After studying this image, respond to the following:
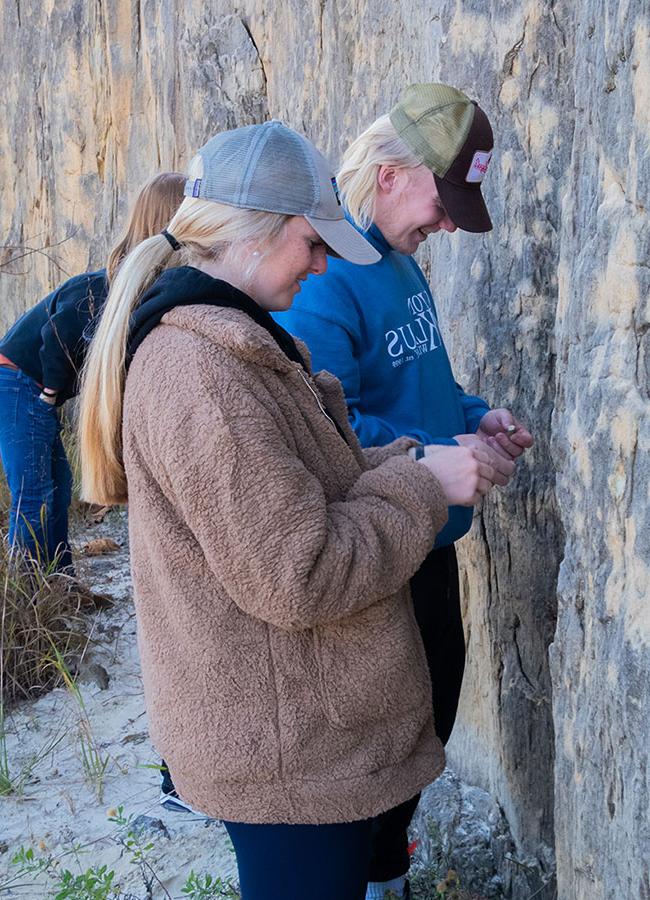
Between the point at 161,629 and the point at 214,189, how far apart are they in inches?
28.2

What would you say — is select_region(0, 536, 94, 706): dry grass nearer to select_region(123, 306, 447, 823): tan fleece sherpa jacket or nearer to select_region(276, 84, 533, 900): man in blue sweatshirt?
select_region(276, 84, 533, 900): man in blue sweatshirt

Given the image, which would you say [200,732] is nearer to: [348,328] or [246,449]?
[246,449]

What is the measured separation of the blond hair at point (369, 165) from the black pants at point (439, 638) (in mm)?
805

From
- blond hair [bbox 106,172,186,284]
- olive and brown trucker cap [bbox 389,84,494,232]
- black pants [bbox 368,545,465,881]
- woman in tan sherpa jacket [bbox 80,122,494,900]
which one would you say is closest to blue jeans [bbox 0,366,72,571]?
blond hair [bbox 106,172,186,284]

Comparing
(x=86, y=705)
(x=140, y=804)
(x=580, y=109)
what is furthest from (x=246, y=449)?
(x=86, y=705)

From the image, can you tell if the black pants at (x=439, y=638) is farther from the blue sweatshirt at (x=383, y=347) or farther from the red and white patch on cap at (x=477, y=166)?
the red and white patch on cap at (x=477, y=166)

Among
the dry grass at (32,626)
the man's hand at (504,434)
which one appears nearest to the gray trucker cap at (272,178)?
the man's hand at (504,434)

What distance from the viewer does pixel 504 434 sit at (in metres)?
2.44

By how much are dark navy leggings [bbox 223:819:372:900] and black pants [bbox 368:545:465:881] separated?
2.13ft

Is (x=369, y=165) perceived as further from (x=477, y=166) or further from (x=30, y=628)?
(x=30, y=628)

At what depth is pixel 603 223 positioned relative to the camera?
187 cm

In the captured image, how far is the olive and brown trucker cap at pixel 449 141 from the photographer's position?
233 centimetres

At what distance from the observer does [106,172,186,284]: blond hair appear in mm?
3424

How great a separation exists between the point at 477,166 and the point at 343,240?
0.72 m
